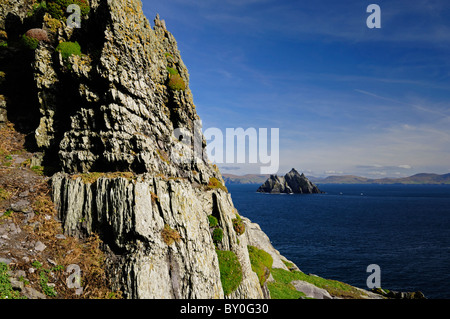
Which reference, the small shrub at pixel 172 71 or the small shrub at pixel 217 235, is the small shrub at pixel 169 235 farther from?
the small shrub at pixel 172 71

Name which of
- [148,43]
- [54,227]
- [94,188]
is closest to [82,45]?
[148,43]

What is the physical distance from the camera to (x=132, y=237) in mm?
17438

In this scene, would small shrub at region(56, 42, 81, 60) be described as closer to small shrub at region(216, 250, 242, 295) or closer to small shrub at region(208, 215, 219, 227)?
small shrub at region(208, 215, 219, 227)

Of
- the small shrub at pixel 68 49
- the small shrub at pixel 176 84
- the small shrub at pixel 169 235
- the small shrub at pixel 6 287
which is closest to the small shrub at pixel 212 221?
the small shrub at pixel 169 235

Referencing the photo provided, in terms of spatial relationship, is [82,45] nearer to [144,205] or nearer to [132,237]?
[144,205]

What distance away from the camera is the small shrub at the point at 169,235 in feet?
59.9

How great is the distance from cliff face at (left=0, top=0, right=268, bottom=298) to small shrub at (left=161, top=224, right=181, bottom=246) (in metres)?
0.08

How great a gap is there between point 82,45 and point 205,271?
78.1 feet

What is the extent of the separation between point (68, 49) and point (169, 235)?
19497 mm

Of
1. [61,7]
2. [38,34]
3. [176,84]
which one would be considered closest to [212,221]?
[176,84]

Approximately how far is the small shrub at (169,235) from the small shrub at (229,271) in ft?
18.2

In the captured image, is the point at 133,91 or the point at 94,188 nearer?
the point at 94,188

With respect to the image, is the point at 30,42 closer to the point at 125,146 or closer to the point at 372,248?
the point at 125,146
